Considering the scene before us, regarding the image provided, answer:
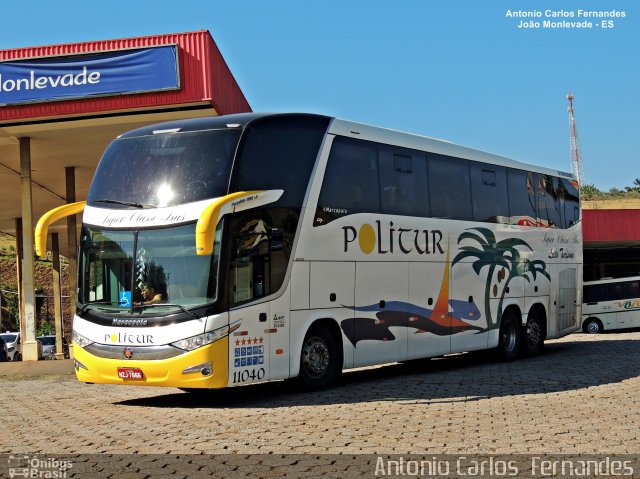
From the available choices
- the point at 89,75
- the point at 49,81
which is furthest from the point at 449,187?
the point at 49,81

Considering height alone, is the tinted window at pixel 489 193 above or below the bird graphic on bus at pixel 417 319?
above

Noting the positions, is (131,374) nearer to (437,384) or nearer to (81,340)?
(81,340)

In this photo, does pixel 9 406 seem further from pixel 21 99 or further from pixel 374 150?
pixel 21 99

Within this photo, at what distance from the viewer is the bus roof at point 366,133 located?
44.9 feet

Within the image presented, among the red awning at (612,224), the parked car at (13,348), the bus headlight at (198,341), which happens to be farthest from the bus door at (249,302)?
the red awning at (612,224)

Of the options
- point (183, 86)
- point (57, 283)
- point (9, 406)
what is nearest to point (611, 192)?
point (57, 283)

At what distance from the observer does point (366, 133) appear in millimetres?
15828

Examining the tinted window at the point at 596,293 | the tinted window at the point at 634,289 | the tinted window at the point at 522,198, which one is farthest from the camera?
the tinted window at the point at 596,293

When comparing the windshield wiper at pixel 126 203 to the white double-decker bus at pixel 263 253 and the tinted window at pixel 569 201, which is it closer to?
the white double-decker bus at pixel 263 253

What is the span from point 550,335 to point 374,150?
28.9ft

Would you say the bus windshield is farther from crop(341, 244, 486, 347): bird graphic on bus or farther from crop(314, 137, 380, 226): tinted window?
crop(341, 244, 486, 347): bird graphic on bus

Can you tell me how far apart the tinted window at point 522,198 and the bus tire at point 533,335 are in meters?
2.17

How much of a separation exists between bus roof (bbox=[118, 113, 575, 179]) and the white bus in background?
65.4 feet

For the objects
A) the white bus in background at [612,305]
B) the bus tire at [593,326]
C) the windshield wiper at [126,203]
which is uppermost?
the windshield wiper at [126,203]
